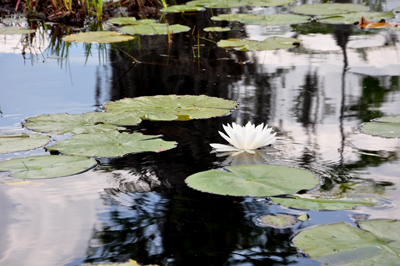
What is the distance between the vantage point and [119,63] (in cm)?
325

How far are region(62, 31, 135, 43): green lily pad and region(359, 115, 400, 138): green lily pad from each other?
2486 millimetres

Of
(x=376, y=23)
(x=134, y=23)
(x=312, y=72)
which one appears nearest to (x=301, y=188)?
(x=312, y=72)

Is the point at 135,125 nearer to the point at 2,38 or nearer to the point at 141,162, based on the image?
the point at 141,162

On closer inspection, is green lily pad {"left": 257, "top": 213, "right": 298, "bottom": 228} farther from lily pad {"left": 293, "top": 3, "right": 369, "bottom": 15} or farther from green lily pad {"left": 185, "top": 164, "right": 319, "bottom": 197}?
lily pad {"left": 293, "top": 3, "right": 369, "bottom": 15}

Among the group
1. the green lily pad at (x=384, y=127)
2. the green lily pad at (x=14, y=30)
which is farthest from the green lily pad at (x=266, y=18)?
the green lily pad at (x=384, y=127)

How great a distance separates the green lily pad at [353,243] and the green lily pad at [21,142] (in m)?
1.14

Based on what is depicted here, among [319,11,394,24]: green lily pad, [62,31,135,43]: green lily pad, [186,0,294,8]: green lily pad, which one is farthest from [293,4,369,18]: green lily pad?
[62,31,135,43]: green lily pad

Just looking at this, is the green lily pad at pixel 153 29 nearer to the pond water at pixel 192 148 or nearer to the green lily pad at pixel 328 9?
the pond water at pixel 192 148

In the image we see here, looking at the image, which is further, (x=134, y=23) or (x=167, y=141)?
(x=134, y=23)

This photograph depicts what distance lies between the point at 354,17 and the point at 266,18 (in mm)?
861

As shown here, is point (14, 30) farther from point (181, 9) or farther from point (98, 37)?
point (181, 9)

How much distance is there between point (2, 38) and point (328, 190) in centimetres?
372

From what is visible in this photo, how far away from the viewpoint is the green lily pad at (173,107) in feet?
7.11

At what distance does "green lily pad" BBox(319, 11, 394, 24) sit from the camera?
439 centimetres
